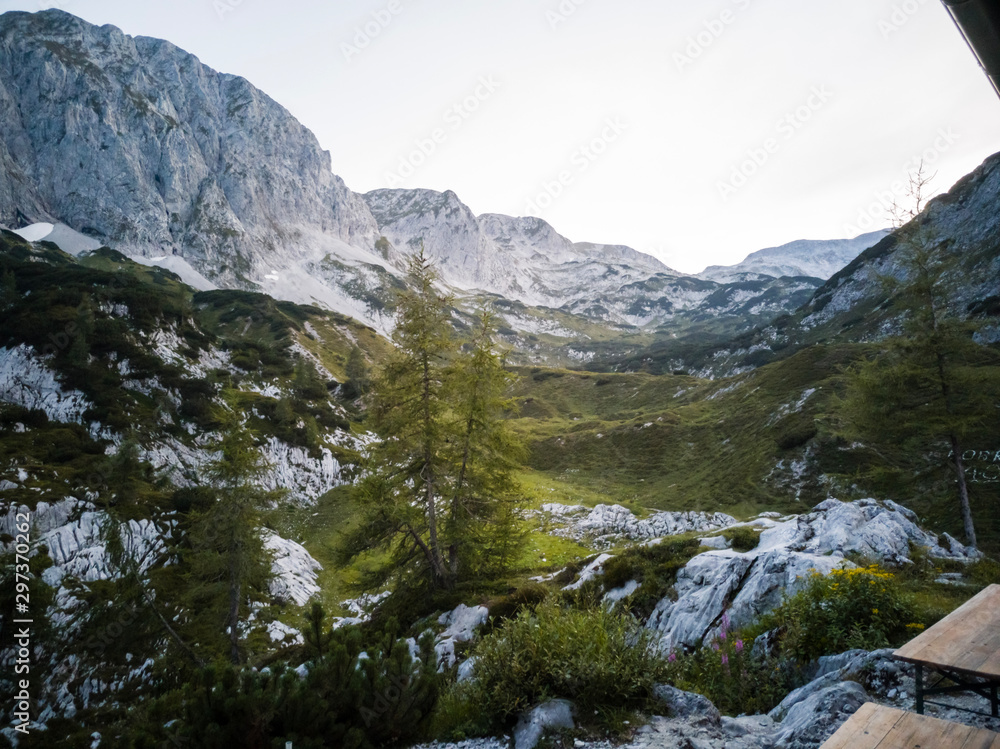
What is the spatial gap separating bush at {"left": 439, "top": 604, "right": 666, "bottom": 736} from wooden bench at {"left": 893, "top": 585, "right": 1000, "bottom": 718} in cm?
275

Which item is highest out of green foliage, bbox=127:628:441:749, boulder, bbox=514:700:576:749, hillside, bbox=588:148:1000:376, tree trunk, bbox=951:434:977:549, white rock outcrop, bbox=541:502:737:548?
hillside, bbox=588:148:1000:376

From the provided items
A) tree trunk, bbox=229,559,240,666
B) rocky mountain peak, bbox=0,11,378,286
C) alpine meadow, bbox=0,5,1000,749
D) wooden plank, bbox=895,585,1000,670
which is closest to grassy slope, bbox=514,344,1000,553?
alpine meadow, bbox=0,5,1000,749

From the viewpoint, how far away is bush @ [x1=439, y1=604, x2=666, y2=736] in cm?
548

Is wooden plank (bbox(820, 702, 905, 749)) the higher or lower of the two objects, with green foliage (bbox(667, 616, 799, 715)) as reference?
higher

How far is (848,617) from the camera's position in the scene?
6.88 m

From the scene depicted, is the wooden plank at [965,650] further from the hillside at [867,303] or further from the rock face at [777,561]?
the hillside at [867,303]

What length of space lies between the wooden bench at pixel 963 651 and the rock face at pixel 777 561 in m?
4.63

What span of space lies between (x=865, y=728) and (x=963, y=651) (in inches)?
68.5

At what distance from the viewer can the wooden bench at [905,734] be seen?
2912 millimetres

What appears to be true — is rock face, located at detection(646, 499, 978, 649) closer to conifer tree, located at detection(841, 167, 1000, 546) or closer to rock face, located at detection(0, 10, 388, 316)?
conifer tree, located at detection(841, 167, 1000, 546)

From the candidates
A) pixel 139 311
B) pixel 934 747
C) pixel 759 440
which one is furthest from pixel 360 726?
pixel 139 311

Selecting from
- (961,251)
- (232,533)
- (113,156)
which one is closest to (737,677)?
(232,533)

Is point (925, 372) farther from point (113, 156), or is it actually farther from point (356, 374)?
point (113, 156)

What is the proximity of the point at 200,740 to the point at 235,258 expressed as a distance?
639ft
